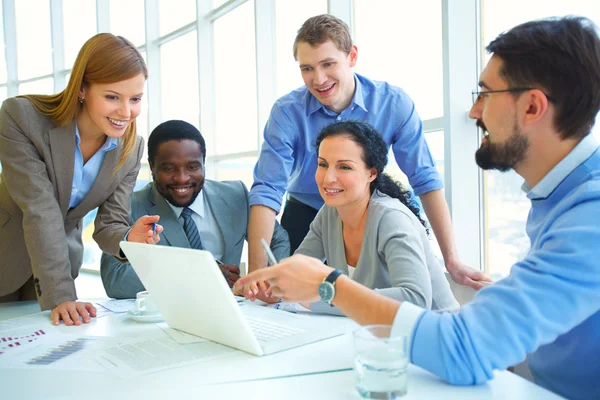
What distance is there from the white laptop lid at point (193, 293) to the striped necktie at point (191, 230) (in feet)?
2.93

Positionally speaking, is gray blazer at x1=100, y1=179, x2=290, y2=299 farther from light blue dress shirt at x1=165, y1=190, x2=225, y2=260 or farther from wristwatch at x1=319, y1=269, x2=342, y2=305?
wristwatch at x1=319, y1=269, x2=342, y2=305

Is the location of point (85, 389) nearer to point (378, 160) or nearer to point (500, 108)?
point (500, 108)

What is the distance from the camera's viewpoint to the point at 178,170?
2.26 metres

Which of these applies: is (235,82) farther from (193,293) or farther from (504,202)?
(193,293)

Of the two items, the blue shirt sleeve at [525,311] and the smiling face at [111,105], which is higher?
the smiling face at [111,105]

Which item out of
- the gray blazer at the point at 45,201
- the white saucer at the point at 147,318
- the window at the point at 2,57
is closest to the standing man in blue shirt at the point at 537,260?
the white saucer at the point at 147,318

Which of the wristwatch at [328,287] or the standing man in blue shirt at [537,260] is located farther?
the wristwatch at [328,287]

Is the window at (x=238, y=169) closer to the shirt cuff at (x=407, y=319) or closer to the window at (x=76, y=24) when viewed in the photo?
the window at (x=76, y=24)

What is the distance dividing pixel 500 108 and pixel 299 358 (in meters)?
0.67

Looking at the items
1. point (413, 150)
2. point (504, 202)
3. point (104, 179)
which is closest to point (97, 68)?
point (104, 179)

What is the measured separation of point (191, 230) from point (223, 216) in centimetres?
16

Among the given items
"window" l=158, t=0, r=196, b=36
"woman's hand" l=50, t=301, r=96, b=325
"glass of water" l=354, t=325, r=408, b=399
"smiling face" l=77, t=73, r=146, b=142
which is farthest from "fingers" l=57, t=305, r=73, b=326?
"window" l=158, t=0, r=196, b=36

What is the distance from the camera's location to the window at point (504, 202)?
2.48 metres

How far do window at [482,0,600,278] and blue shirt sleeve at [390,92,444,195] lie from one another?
522mm
